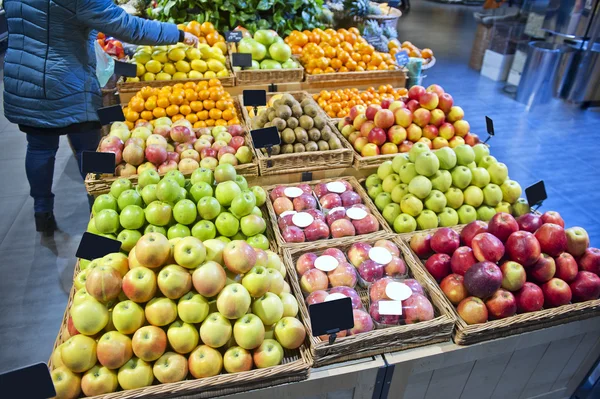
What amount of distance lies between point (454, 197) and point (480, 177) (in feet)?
0.60

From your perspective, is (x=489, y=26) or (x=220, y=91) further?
(x=489, y=26)

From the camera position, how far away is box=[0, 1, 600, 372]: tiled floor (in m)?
2.53

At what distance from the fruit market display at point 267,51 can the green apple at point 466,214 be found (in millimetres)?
2163

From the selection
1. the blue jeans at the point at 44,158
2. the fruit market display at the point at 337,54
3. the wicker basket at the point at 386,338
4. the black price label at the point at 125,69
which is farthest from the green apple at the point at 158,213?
the fruit market display at the point at 337,54

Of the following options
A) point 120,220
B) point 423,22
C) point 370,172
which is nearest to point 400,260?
point 370,172

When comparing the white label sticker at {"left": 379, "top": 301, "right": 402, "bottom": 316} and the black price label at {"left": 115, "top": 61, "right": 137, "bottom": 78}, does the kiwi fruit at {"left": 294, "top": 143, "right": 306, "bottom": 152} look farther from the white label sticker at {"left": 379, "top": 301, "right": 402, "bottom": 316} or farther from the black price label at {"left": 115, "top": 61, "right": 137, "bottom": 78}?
the black price label at {"left": 115, "top": 61, "right": 137, "bottom": 78}

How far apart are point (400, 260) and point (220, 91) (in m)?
1.94

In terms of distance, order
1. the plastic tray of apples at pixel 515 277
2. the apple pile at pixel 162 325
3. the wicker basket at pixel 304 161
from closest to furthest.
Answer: the apple pile at pixel 162 325
the plastic tray of apples at pixel 515 277
the wicker basket at pixel 304 161

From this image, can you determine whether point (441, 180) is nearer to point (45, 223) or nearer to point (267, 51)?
point (267, 51)

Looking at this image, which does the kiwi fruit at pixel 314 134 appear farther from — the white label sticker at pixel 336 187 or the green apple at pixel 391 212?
the green apple at pixel 391 212

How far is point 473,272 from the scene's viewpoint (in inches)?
60.9

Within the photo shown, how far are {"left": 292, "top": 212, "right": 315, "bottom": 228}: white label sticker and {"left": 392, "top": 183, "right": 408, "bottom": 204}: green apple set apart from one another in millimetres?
483

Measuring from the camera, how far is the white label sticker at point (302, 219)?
1969 mm

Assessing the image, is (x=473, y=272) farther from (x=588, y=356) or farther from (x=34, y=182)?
(x=34, y=182)
